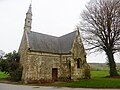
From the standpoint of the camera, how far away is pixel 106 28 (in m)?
27.1

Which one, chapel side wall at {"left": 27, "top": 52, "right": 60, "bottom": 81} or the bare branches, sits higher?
the bare branches

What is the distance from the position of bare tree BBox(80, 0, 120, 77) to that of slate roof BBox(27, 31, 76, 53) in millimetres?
3498

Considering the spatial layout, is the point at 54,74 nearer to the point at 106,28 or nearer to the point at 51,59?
the point at 51,59

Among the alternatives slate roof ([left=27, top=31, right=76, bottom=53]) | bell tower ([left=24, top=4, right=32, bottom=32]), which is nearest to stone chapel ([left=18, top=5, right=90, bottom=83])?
slate roof ([left=27, top=31, right=76, bottom=53])

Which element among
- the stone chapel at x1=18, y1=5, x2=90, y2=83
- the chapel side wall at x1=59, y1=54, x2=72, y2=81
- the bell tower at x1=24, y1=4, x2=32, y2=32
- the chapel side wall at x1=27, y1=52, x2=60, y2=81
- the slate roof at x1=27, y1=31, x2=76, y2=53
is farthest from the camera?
the bell tower at x1=24, y1=4, x2=32, y2=32

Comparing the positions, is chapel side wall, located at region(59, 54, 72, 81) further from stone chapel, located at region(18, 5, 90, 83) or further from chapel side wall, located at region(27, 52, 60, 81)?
chapel side wall, located at region(27, 52, 60, 81)

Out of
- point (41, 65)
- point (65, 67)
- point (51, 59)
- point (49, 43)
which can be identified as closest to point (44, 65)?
point (41, 65)

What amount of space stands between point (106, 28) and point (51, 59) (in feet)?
36.2

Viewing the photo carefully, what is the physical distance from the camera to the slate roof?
1044 inches

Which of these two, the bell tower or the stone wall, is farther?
the bell tower

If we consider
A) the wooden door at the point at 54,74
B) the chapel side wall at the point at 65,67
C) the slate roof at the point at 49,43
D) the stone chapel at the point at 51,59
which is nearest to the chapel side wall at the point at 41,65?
the stone chapel at the point at 51,59

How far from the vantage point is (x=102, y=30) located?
2719 centimetres

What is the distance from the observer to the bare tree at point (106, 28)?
86.8 ft

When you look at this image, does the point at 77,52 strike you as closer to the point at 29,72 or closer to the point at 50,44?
the point at 50,44
